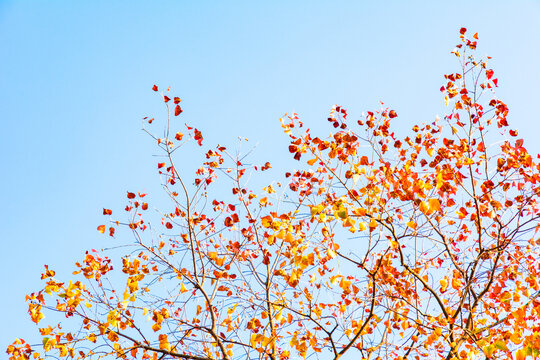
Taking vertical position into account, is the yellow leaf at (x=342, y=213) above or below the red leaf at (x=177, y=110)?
below

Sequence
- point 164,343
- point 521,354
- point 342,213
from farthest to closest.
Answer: point 164,343
point 521,354
point 342,213

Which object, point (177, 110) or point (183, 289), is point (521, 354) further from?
point (177, 110)

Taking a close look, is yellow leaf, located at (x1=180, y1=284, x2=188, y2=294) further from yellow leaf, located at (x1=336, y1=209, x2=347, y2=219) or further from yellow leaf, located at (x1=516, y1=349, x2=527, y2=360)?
yellow leaf, located at (x1=516, y1=349, x2=527, y2=360)

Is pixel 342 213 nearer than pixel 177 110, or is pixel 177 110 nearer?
pixel 342 213

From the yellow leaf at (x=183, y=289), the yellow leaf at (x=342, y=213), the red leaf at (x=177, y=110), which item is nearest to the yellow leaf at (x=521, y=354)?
the yellow leaf at (x=342, y=213)

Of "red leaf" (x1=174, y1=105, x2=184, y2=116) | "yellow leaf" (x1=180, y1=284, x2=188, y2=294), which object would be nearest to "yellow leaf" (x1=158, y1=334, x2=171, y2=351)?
"yellow leaf" (x1=180, y1=284, x2=188, y2=294)

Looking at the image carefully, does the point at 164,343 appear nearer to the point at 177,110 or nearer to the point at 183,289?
the point at 183,289

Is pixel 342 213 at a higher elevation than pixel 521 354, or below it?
higher

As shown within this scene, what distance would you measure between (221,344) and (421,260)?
9.45 ft

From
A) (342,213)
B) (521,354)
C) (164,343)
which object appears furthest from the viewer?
(164,343)

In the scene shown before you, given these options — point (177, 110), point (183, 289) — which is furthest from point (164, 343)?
point (177, 110)

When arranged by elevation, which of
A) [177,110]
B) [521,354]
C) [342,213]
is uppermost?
[177,110]

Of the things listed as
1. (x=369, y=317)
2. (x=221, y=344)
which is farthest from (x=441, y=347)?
(x=221, y=344)

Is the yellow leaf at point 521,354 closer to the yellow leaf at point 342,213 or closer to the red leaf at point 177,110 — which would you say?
the yellow leaf at point 342,213
